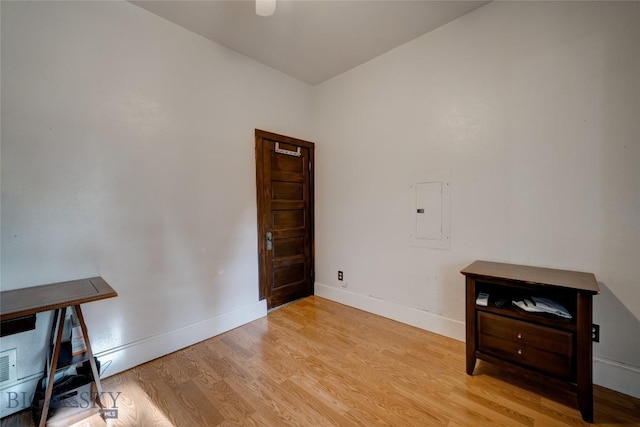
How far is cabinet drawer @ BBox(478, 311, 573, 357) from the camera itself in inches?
60.9

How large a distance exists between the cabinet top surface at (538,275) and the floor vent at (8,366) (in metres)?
3.01

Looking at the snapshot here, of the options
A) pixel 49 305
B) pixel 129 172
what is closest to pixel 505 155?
pixel 129 172

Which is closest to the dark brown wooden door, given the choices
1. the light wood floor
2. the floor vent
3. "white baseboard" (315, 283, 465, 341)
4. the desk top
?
"white baseboard" (315, 283, 465, 341)

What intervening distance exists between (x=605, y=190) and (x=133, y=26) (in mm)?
3682

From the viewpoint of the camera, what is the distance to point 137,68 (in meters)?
2.08

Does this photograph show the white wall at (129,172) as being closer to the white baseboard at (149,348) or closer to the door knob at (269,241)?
the white baseboard at (149,348)

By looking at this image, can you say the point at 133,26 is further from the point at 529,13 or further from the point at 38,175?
the point at 529,13

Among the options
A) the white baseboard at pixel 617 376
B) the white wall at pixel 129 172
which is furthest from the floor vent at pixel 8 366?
the white baseboard at pixel 617 376

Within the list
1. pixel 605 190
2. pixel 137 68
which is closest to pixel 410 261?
pixel 605 190

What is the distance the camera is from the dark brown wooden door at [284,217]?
2961 mm

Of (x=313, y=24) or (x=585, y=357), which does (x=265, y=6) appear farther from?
(x=585, y=357)

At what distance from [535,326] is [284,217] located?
2.51 metres

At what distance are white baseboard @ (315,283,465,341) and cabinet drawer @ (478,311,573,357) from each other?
570mm

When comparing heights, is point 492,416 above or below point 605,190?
below
